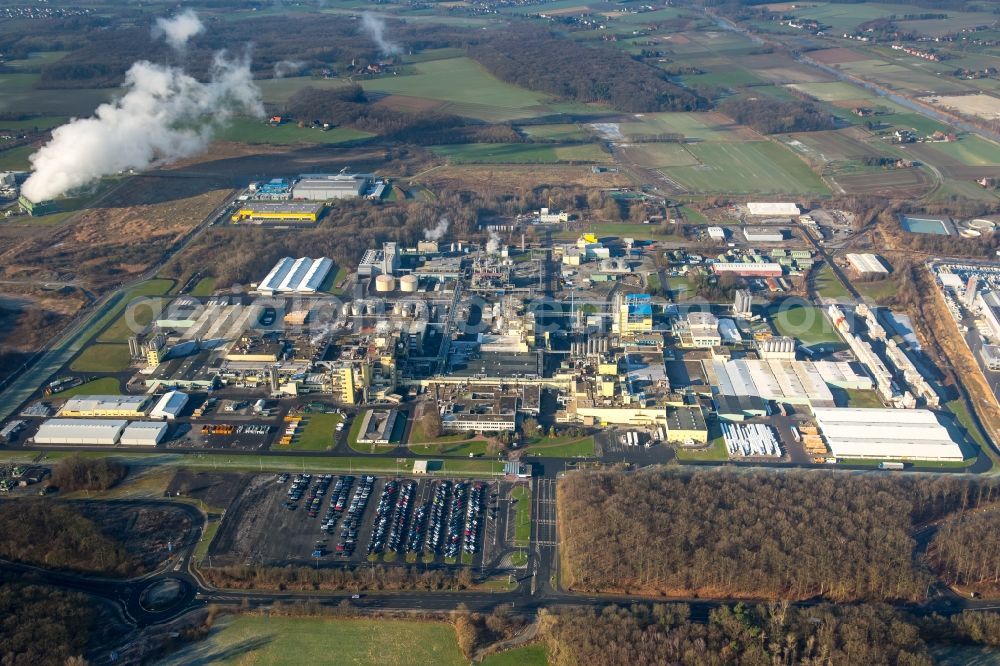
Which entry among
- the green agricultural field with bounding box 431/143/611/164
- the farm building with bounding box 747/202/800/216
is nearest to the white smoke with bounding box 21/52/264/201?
the green agricultural field with bounding box 431/143/611/164

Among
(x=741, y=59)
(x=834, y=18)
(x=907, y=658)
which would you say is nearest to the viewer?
(x=907, y=658)

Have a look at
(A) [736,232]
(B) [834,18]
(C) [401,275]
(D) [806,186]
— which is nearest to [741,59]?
(B) [834,18]

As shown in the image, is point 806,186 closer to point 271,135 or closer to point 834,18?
point 271,135

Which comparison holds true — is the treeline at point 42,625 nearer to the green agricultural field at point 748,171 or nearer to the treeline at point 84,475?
the treeline at point 84,475

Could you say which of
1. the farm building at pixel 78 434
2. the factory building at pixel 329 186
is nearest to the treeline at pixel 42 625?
the farm building at pixel 78 434

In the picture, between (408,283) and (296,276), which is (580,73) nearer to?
(408,283)

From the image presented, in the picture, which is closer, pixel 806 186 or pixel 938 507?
pixel 938 507

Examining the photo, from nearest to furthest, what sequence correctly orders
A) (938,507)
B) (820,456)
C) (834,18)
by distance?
(938,507)
(820,456)
(834,18)
